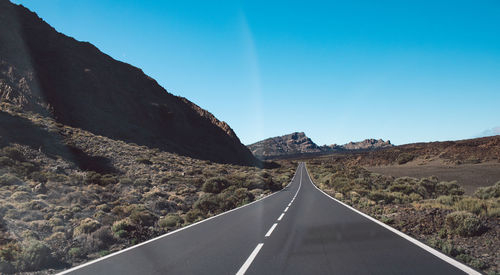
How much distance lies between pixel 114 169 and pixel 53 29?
4360 cm

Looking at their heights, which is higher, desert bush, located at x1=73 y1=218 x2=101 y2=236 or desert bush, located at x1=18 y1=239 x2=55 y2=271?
desert bush, located at x1=18 y1=239 x2=55 y2=271

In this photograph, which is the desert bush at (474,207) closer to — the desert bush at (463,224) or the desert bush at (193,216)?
the desert bush at (463,224)

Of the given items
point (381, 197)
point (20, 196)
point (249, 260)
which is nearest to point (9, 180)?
point (20, 196)

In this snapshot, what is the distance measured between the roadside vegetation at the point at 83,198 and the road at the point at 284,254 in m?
1.49

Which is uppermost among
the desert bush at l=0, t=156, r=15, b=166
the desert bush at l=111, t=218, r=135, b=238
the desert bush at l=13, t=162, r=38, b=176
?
the desert bush at l=0, t=156, r=15, b=166

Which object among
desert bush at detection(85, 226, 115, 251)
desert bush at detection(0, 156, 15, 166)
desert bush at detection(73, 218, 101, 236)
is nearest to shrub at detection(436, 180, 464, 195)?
desert bush at detection(85, 226, 115, 251)

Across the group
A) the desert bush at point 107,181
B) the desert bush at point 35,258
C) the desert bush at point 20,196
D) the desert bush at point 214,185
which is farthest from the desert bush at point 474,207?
the desert bush at point 107,181

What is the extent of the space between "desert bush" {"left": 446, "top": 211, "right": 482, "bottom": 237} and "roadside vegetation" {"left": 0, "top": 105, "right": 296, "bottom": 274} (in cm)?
843

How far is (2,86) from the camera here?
3678 centimetres

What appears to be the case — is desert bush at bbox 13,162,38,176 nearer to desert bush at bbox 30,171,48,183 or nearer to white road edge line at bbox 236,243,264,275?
desert bush at bbox 30,171,48,183

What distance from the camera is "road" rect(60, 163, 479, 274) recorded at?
197 inches

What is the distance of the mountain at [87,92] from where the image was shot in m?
41.2

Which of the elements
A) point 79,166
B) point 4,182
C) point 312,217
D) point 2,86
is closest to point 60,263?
point 312,217

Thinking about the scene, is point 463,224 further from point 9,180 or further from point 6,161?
point 6,161
